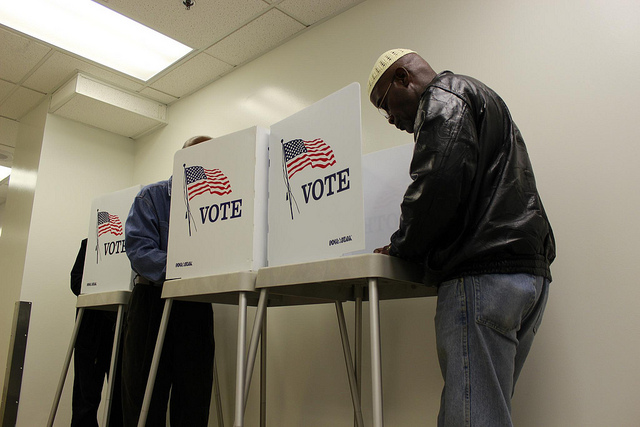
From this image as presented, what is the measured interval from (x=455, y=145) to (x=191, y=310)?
4.55 feet

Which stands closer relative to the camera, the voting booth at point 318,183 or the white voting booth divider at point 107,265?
the voting booth at point 318,183

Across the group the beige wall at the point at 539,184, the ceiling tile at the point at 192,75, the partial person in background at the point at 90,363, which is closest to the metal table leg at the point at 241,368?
the beige wall at the point at 539,184

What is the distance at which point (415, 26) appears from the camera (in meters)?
2.30

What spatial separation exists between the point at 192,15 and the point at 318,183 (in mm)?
1767

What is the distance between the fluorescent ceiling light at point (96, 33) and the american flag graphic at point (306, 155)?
1895 mm

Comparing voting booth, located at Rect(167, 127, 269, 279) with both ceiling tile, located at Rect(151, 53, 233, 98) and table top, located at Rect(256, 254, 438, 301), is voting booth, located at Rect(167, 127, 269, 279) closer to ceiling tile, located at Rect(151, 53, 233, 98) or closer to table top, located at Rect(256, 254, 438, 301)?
table top, located at Rect(256, 254, 438, 301)

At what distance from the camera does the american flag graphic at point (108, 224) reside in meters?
2.43

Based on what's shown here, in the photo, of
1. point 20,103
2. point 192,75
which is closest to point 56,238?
point 20,103

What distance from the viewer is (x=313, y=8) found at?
8.69ft

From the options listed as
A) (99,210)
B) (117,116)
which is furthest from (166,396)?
(117,116)

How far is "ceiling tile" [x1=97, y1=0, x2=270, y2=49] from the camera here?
2.62m

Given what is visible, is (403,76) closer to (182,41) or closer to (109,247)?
(109,247)

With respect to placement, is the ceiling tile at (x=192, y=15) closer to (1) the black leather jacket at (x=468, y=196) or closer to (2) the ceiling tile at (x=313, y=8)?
(2) the ceiling tile at (x=313, y=8)

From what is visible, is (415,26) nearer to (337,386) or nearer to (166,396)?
→ (337,386)
